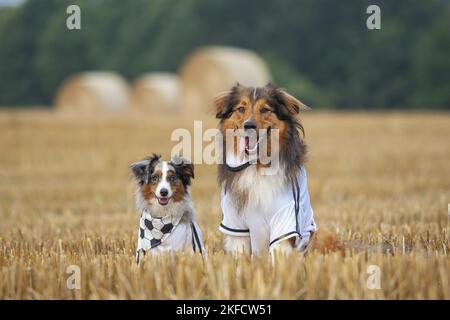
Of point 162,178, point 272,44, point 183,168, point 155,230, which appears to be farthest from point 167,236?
point 272,44

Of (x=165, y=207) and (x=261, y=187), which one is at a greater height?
(x=261, y=187)

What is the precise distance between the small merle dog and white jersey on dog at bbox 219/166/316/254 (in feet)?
1.18

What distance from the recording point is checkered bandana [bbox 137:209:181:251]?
6.06 m

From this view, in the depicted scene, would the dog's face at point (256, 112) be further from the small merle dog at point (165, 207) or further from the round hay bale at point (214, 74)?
the round hay bale at point (214, 74)

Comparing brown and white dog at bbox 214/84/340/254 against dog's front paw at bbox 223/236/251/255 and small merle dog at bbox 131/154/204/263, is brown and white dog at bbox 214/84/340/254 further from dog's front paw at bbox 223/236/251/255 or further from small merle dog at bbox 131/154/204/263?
small merle dog at bbox 131/154/204/263

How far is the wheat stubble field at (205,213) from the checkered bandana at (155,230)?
274mm

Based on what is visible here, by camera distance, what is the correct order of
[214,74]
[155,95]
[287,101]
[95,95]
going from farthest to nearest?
[155,95] → [95,95] → [214,74] → [287,101]

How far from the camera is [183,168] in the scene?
639 centimetres

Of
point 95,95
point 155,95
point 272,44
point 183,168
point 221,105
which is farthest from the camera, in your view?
point 272,44

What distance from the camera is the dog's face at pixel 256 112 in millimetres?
5703

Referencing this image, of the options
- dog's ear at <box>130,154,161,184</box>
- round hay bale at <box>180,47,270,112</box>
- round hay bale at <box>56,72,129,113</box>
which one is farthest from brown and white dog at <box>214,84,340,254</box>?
round hay bale at <box>56,72,129,113</box>

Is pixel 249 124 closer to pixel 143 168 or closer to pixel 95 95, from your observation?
pixel 143 168

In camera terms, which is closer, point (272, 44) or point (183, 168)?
point (183, 168)

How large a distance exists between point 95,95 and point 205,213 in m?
22.4
